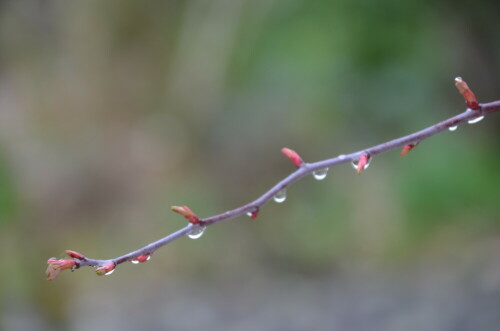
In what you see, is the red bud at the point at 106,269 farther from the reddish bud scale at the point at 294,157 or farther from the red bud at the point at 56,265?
the reddish bud scale at the point at 294,157

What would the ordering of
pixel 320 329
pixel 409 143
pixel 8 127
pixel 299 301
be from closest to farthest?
pixel 409 143 < pixel 320 329 < pixel 299 301 < pixel 8 127

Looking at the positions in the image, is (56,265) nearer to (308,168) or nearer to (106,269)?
(106,269)

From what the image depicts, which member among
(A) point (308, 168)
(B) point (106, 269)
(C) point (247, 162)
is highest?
(A) point (308, 168)

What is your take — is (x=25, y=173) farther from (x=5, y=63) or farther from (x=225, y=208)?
(x=225, y=208)

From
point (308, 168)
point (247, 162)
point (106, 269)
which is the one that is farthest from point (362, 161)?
point (247, 162)

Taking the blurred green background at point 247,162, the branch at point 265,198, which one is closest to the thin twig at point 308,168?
the branch at point 265,198

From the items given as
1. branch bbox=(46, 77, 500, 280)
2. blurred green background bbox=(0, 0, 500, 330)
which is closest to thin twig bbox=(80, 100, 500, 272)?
branch bbox=(46, 77, 500, 280)

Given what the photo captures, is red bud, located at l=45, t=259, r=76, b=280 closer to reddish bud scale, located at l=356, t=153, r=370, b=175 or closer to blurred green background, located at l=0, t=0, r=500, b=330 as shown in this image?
reddish bud scale, located at l=356, t=153, r=370, b=175

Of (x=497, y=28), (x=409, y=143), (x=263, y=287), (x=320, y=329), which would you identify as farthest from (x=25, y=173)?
(x=409, y=143)
